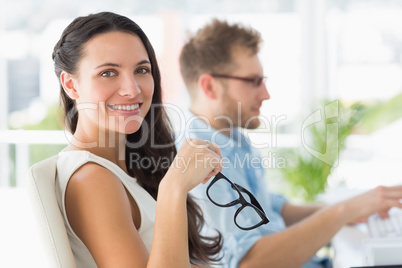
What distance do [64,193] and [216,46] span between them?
1.23m

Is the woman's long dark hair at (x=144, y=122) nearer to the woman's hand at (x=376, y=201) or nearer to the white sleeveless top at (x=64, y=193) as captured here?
the white sleeveless top at (x=64, y=193)

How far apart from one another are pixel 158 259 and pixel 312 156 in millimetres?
3376

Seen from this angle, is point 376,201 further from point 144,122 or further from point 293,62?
point 293,62

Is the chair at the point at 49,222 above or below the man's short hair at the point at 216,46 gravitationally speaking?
below

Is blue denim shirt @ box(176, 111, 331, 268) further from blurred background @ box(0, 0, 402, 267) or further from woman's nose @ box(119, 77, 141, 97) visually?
blurred background @ box(0, 0, 402, 267)

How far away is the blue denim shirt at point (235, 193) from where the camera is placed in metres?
1.81

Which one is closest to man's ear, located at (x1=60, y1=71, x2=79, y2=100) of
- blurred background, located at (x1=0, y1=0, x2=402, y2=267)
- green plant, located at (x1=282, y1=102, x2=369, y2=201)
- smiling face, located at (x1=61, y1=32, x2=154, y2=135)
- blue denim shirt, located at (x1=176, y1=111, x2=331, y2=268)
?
smiling face, located at (x1=61, y1=32, x2=154, y2=135)

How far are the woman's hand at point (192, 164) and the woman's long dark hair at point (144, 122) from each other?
36 cm

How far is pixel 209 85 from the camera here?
7.23 ft

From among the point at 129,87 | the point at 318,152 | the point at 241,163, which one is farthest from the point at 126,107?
the point at 318,152

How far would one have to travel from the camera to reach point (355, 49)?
491 cm

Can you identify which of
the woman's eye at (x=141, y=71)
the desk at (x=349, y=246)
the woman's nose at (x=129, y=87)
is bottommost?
the desk at (x=349, y=246)

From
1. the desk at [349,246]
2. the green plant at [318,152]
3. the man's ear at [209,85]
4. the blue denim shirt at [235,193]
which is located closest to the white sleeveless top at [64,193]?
the blue denim shirt at [235,193]

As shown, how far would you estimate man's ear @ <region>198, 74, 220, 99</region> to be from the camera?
220cm
